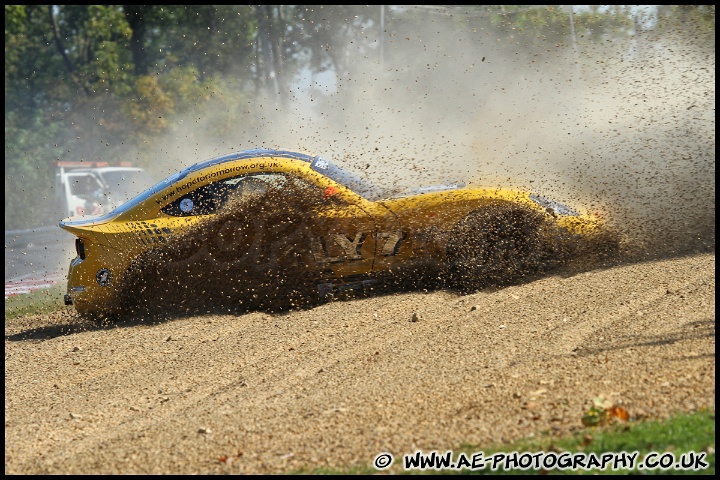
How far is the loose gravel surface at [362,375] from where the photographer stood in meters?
5.26

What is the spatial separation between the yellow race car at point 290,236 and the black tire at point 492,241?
11mm

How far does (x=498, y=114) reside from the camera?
52.5 ft

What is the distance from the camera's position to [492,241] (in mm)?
9367

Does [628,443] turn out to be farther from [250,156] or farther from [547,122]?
[547,122]

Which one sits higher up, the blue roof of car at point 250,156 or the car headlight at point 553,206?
the blue roof of car at point 250,156

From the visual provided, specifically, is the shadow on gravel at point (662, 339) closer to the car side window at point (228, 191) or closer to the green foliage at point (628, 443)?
the green foliage at point (628, 443)

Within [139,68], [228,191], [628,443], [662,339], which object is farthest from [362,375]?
[139,68]

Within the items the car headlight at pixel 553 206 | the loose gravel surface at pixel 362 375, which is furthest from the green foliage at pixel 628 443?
the car headlight at pixel 553 206

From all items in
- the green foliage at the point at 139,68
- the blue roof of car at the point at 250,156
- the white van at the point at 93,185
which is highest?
the blue roof of car at the point at 250,156

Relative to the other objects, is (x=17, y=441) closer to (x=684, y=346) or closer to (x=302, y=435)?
(x=302, y=435)

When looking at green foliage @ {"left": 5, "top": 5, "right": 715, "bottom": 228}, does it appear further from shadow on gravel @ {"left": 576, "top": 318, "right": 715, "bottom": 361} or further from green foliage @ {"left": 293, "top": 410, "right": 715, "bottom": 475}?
green foliage @ {"left": 293, "top": 410, "right": 715, "bottom": 475}

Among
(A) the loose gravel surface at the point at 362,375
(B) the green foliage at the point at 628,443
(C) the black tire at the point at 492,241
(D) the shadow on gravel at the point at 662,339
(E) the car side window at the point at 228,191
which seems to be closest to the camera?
(B) the green foliage at the point at 628,443

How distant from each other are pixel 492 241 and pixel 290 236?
216 cm

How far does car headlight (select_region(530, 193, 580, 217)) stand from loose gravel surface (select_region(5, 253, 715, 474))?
0.68m
